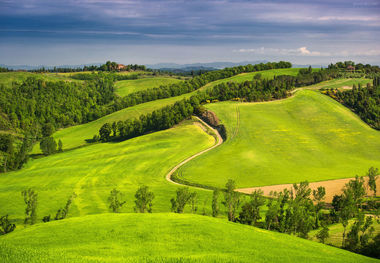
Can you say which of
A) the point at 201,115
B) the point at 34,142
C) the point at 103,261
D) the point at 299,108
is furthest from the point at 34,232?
the point at 34,142

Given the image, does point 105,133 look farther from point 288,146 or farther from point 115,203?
point 115,203

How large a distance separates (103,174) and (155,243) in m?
70.4

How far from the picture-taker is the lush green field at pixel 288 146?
3499 inches

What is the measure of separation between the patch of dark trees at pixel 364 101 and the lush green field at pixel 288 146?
16.8 feet

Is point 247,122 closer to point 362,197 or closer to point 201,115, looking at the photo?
point 201,115

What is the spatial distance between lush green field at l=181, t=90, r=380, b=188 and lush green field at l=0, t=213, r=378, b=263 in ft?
151

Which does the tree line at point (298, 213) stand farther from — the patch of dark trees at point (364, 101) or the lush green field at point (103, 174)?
the patch of dark trees at point (364, 101)

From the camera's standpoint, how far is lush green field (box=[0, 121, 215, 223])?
74312 mm

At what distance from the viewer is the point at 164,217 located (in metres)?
41.6

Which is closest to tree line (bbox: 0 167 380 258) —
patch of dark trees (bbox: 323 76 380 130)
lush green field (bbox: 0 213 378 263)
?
lush green field (bbox: 0 213 378 263)

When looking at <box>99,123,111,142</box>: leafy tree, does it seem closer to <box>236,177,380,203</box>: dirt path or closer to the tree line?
the tree line

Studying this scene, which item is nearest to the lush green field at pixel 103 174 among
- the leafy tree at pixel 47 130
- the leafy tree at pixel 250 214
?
the leafy tree at pixel 250 214

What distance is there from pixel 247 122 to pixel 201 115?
1154 inches

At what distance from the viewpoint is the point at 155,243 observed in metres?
31.8
